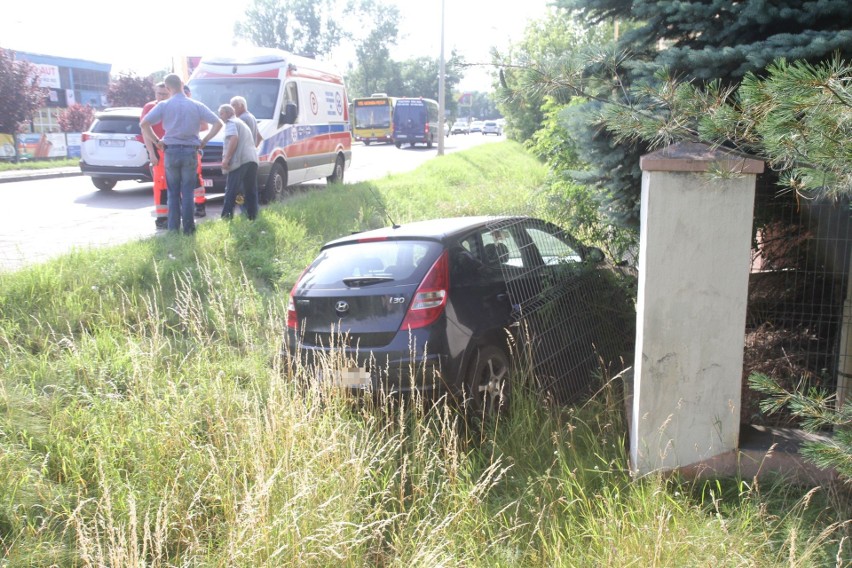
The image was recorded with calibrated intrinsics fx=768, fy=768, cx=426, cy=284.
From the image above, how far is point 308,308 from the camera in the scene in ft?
17.5

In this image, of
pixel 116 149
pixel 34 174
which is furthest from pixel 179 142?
pixel 34 174

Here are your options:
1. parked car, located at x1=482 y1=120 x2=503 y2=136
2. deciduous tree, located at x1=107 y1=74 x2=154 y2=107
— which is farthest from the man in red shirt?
parked car, located at x1=482 y1=120 x2=503 y2=136

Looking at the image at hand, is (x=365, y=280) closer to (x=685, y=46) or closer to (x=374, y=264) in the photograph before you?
(x=374, y=264)

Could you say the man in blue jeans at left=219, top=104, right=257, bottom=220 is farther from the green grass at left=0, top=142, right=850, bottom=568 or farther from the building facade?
the building facade

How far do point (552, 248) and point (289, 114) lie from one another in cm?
939

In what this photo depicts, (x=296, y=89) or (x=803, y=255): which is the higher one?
(x=296, y=89)

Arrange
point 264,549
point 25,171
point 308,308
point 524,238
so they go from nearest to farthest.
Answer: point 264,549
point 308,308
point 524,238
point 25,171

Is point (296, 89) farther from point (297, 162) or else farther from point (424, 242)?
point (424, 242)

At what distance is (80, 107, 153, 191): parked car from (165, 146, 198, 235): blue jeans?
6644mm

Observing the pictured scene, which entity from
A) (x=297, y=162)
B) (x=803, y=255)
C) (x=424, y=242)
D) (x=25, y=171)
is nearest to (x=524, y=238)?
(x=424, y=242)

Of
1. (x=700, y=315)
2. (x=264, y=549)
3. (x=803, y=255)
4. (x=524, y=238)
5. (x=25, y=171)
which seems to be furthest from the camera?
(x=25, y=171)

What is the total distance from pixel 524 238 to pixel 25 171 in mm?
23365

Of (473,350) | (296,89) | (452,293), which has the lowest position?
(473,350)

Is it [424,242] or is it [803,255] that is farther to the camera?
[424,242]
